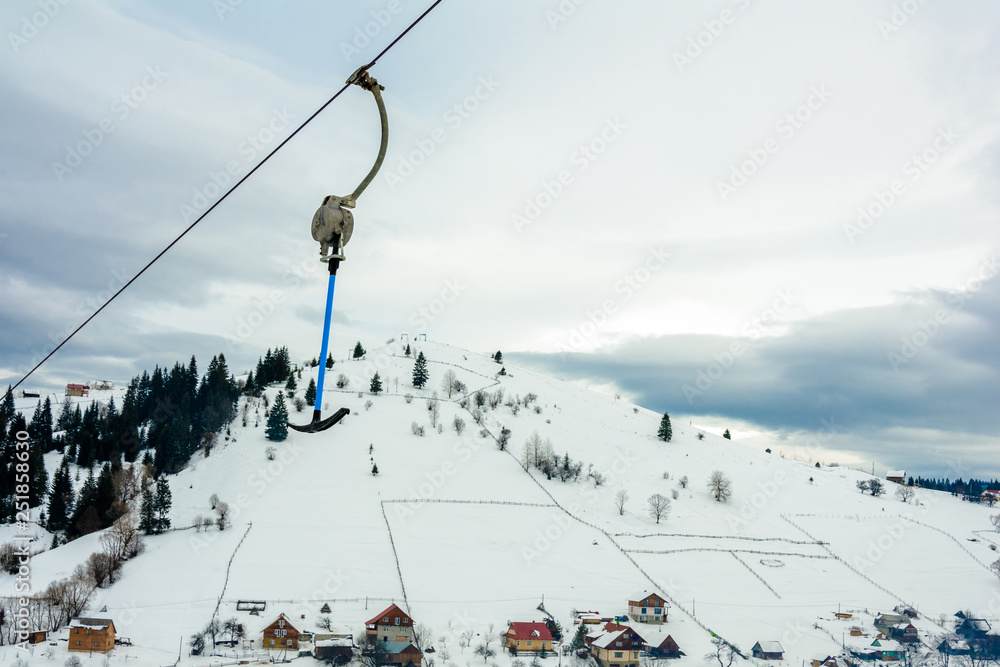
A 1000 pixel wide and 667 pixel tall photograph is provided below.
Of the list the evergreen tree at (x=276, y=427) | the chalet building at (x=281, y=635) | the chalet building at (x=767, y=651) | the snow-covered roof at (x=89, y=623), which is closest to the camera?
the snow-covered roof at (x=89, y=623)

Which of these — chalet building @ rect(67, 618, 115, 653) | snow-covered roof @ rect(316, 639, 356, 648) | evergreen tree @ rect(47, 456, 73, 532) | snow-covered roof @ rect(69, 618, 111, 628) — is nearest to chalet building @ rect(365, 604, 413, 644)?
snow-covered roof @ rect(316, 639, 356, 648)

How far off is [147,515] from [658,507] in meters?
51.2

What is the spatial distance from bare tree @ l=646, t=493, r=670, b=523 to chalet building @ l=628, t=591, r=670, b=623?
924 inches

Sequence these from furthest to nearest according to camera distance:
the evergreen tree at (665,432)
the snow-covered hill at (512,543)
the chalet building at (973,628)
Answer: the evergreen tree at (665,432)
the chalet building at (973,628)
the snow-covered hill at (512,543)

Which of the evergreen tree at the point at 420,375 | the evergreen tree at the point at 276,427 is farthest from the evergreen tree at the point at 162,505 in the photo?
the evergreen tree at the point at 420,375

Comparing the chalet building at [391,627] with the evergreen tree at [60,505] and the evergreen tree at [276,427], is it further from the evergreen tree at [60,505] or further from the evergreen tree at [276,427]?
the evergreen tree at [60,505]

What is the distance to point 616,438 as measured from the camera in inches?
3846

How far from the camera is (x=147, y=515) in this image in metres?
60.1

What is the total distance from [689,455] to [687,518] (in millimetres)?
23021

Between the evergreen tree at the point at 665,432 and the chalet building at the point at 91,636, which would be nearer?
the chalet building at the point at 91,636

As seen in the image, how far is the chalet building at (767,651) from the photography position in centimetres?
4216

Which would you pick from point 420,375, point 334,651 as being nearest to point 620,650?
point 334,651

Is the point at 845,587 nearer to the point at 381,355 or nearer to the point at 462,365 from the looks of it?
the point at 462,365

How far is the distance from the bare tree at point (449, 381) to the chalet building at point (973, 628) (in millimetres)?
72542
